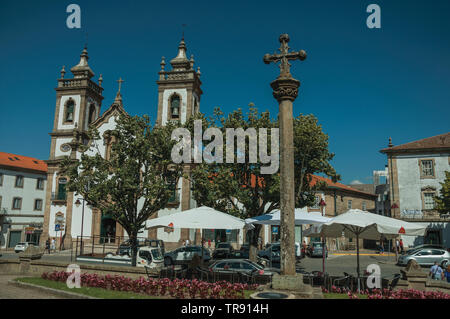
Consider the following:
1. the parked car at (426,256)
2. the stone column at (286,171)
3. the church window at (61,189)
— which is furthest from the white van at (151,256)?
the church window at (61,189)

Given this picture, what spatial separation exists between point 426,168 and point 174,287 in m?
33.3

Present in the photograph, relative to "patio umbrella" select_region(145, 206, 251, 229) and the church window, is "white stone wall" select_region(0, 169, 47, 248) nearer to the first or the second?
the church window

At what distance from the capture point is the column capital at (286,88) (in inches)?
396

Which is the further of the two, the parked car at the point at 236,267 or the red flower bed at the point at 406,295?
the parked car at the point at 236,267

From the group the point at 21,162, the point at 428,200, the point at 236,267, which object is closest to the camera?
the point at 236,267

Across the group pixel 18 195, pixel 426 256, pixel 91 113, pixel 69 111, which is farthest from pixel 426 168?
pixel 18 195

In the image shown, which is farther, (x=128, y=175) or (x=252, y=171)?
(x=252, y=171)

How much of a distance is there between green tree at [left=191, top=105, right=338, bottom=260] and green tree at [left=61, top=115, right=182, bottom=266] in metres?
2.62

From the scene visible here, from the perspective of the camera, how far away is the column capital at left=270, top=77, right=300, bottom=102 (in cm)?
1006

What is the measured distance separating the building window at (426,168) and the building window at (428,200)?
185cm

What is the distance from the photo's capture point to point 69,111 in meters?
39.5

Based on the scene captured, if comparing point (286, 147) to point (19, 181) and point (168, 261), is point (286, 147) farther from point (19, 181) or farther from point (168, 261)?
point (19, 181)

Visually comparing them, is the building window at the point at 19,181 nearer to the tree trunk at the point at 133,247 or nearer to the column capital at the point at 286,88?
the tree trunk at the point at 133,247
